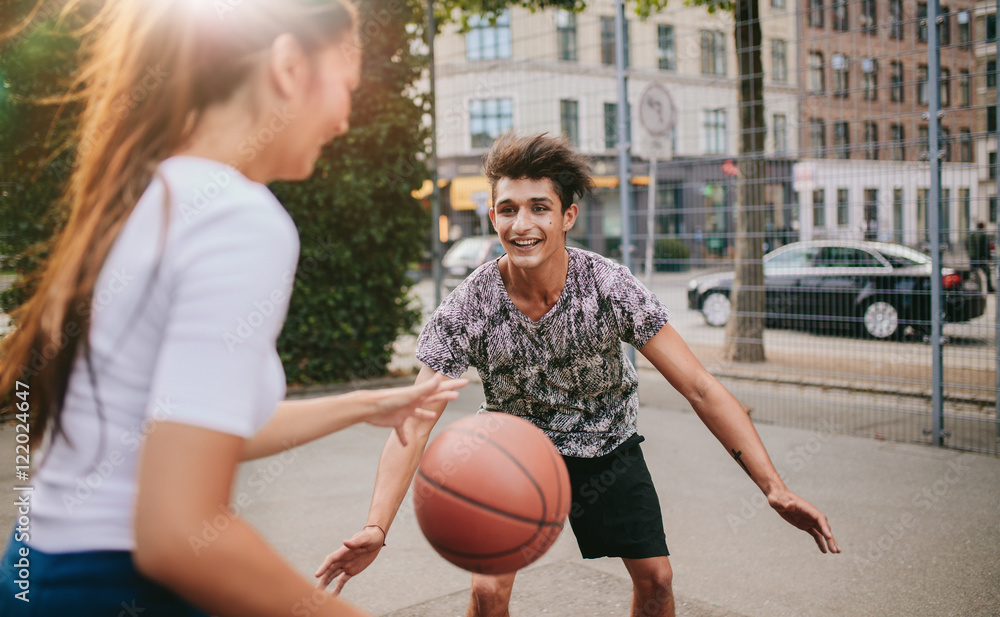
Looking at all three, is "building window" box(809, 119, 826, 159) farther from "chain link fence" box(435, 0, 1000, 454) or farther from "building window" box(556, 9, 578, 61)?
"building window" box(556, 9, 578, 61)

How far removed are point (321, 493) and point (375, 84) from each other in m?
4.96

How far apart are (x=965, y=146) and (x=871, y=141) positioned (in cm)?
73

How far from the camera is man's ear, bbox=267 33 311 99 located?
112 centimetres

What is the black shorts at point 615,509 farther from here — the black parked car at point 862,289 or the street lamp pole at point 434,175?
the street lamp pole at point 434,175

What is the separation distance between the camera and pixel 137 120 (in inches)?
45.1

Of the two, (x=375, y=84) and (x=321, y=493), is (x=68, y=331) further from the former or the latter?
(x=375, y=84)

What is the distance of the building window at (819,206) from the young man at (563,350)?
4.80 metres

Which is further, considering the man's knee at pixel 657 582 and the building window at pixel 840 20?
the building window at pixel 840 20

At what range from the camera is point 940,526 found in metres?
4.75

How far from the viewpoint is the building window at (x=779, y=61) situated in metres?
7.70

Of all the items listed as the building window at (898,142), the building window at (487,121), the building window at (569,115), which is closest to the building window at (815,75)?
the building window at (898,142)

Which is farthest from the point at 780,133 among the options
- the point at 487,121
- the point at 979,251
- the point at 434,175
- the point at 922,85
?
the point at 487,121

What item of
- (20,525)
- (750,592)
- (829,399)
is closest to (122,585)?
(20,525)

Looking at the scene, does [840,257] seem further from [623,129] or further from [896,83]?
[623,129]
